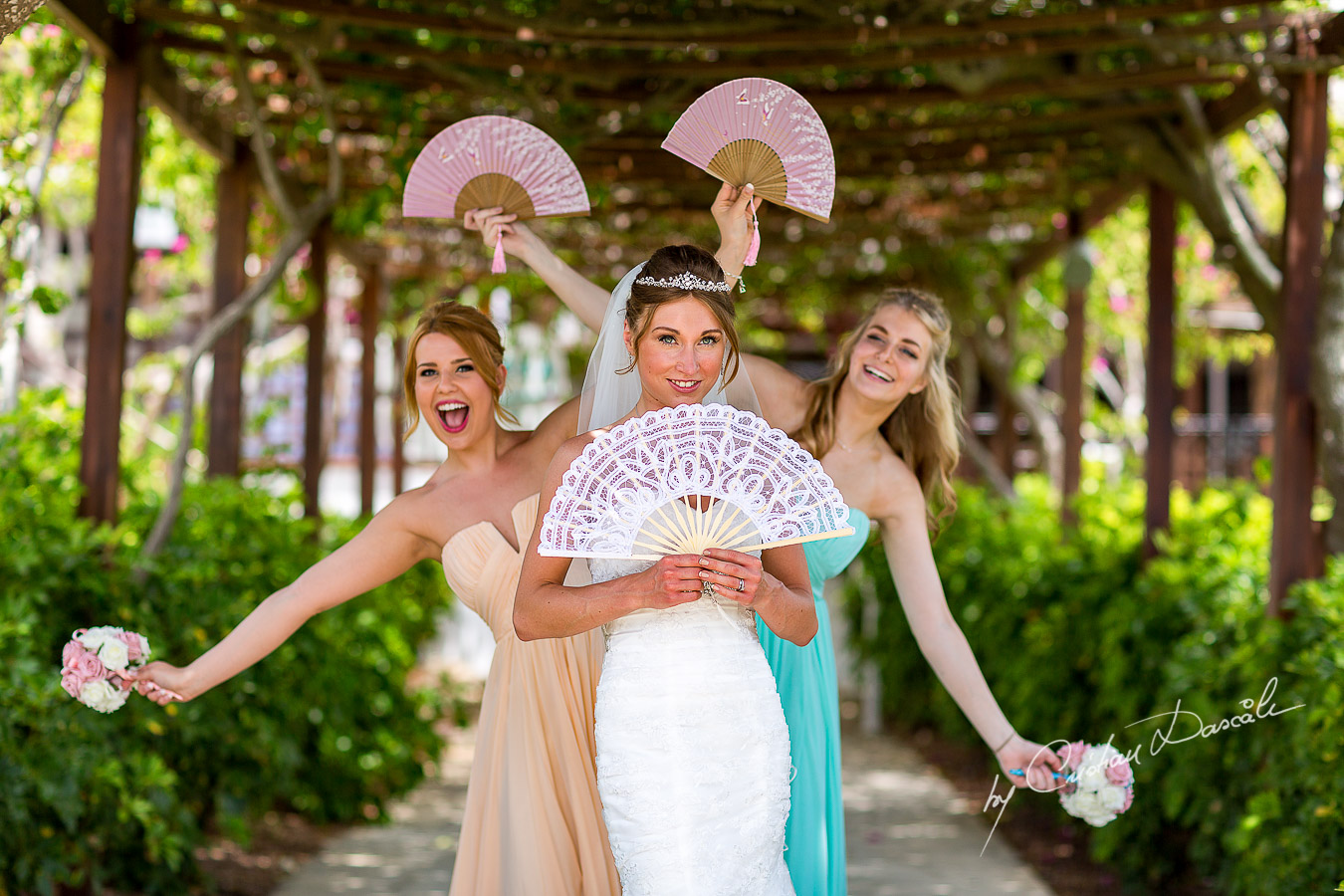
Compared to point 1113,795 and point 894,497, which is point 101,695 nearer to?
point 894,497

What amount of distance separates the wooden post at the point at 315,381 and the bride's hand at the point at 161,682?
4.03 metres

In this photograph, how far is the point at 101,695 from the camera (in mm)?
2680

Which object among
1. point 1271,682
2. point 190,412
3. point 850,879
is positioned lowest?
point 850,879

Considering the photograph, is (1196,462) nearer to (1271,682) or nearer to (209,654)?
(1271,682)

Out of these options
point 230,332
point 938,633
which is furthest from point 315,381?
point 938,633

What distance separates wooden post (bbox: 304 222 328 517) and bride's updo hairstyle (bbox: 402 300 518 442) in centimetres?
392

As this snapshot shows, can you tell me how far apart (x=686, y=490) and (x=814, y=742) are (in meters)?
1.11

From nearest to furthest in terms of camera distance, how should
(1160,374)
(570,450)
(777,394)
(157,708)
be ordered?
(570,450) → (777,394) → (157,708) → (1160,374)

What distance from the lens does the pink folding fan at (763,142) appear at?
9.23 feet

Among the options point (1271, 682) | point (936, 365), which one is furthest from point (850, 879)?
point (936, 365)

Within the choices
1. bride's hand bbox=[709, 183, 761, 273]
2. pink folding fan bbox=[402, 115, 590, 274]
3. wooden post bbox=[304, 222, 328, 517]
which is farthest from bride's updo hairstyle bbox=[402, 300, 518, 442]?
wooden post bbox=[304, 222, 328, 517]

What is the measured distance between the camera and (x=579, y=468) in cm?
232

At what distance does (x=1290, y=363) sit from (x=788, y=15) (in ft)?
6.72

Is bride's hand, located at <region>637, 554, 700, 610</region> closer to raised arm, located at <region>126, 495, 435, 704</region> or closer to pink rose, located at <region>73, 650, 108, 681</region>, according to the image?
raised arm, located at <region>126, 495, 435, 704</region>
